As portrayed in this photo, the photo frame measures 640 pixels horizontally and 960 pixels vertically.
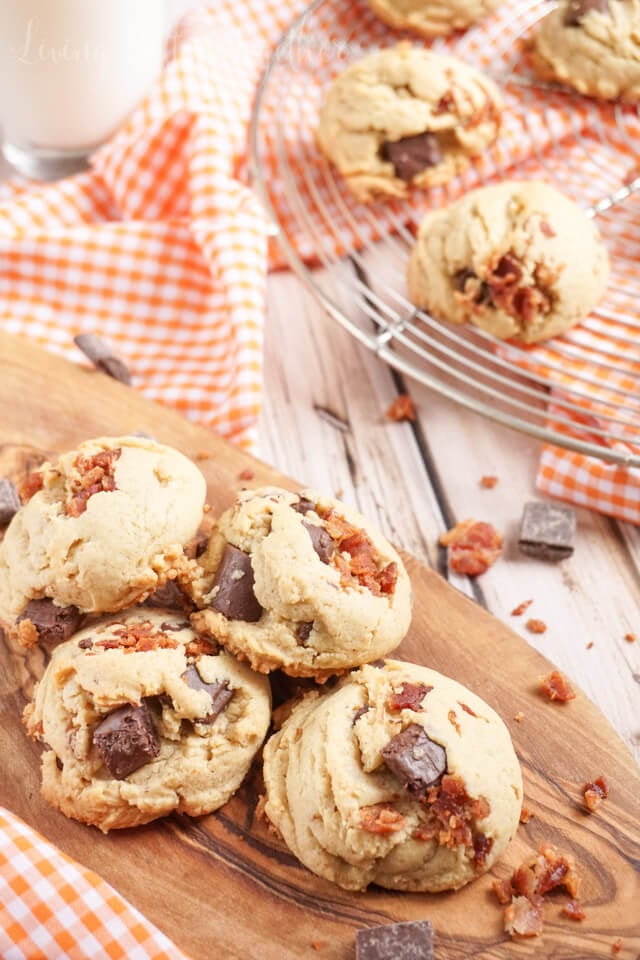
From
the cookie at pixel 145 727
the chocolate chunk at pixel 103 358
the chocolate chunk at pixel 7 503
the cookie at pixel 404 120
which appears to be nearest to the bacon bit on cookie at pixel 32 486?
the chocolate chunk at pixel 7 503

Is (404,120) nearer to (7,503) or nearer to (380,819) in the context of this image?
(7,503)

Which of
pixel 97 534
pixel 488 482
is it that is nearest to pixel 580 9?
pixel 488 482

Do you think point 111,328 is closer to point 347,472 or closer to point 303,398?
point 303,398

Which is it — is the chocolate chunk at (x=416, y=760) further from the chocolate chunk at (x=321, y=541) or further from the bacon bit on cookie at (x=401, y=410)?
the bacon bit on cookie at (x=401, y=410)

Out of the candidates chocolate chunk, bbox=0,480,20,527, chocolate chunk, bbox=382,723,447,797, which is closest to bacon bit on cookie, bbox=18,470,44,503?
chocolate chunk, bbox=0,480,20,527

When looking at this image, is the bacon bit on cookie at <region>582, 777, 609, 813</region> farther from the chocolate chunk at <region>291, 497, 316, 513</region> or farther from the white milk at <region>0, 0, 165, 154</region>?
the white milk at <region>0, 0, 165, 154</region>

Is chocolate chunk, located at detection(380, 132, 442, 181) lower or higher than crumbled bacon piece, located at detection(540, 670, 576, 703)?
higher
